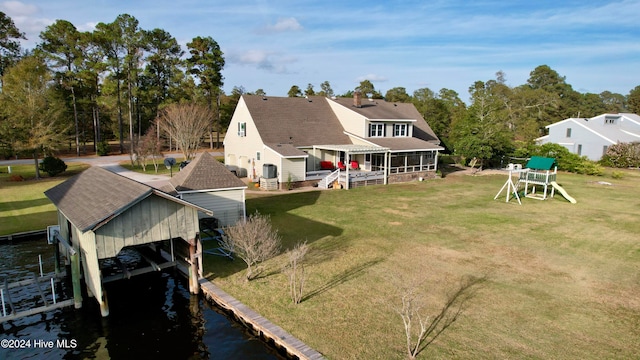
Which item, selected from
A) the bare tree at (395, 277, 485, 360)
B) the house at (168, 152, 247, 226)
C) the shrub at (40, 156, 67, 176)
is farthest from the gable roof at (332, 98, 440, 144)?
the shrub at (40, 156, 67, 176)

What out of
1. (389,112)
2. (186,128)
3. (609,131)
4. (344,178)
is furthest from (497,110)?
(186,128)

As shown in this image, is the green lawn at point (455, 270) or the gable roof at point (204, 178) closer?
the green lawn at point (455, 270)

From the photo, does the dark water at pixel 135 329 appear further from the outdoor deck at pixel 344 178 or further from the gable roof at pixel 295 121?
the gable roof at pixel 295 121

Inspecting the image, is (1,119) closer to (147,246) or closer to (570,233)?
(147,246)

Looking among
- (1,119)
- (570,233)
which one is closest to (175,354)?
(570,233)

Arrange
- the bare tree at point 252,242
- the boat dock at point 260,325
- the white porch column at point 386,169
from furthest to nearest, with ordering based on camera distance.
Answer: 1. the white porch column at point 386,169
2. the bare tree at point 252,242
3. the boat dock at point 260,325

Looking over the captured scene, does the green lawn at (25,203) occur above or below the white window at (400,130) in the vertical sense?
below

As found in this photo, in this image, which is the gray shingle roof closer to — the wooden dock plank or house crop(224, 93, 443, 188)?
the wooden dock plank

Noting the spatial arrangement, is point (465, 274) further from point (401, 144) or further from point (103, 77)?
point (103, 77)

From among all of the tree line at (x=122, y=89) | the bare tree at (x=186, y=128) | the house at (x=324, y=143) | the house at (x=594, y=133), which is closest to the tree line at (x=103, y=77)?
the tree line at (x=122, y=89)
